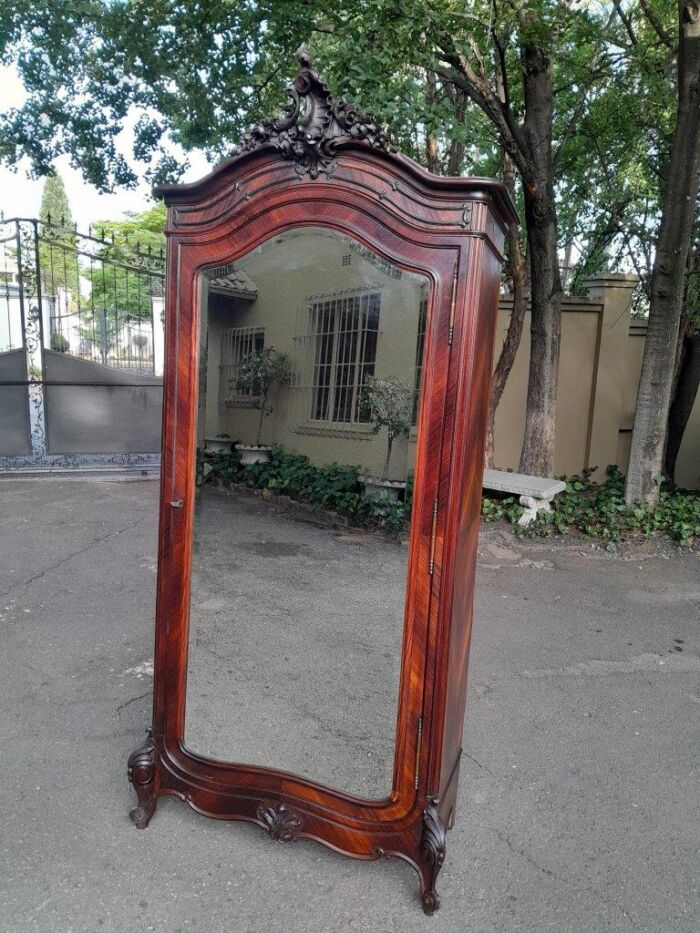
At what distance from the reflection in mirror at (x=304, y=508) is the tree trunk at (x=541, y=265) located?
17.2 ft

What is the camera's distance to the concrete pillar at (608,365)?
888 centimetres

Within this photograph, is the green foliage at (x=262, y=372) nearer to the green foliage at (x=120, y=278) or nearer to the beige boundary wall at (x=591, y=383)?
the green foliage at (x=120, y=278)

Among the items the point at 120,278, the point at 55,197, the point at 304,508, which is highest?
the point at 55,197

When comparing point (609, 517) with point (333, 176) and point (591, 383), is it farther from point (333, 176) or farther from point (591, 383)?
point (333, 176)

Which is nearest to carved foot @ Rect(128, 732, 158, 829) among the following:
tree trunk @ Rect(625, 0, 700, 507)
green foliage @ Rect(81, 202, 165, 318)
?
tree trunk @ Rect(625, 0, 700, 507)

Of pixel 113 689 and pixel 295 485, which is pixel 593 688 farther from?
pixel 113 689

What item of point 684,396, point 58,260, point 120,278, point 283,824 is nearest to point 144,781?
point 283,824

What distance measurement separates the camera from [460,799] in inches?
104

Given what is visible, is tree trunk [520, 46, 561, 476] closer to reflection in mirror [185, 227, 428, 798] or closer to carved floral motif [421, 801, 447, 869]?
reflection in mirror [185, 227, 428, 798]

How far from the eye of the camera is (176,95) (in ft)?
24.8

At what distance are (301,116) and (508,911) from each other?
8.19 ft

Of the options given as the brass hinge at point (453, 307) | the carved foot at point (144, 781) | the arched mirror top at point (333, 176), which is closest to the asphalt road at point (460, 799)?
the carved foot at point (144, 781)

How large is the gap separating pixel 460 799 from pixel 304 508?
135 centimetres

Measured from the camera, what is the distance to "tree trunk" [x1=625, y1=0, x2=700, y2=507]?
19.2ft
